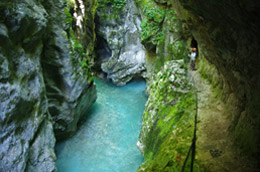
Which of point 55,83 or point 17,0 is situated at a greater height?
point 17,0

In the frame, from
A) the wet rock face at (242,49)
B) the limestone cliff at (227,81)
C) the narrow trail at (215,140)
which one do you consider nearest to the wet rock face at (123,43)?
the limestone cliff at (227,81)

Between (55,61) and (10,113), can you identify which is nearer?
(10,113)

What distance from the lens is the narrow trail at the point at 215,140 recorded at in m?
3.50

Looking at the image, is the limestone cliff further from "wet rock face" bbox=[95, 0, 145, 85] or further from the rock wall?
"wet rock face" bbox=[95, 0, 145, 85]

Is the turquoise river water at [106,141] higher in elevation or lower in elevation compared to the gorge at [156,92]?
lower

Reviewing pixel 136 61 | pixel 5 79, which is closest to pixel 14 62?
pixel 5 79

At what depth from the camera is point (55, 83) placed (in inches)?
375

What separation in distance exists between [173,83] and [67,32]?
5.96 meters

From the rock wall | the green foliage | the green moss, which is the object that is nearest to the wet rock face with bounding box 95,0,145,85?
the green foliage

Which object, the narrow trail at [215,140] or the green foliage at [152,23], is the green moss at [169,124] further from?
the green foliage at [152,23]

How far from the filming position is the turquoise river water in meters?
8.55

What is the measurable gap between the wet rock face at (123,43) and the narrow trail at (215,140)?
40.5 ft

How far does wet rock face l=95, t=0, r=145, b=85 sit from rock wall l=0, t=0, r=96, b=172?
8.57 m

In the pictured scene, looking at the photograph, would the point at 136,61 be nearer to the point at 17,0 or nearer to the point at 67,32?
the point at 67,32
